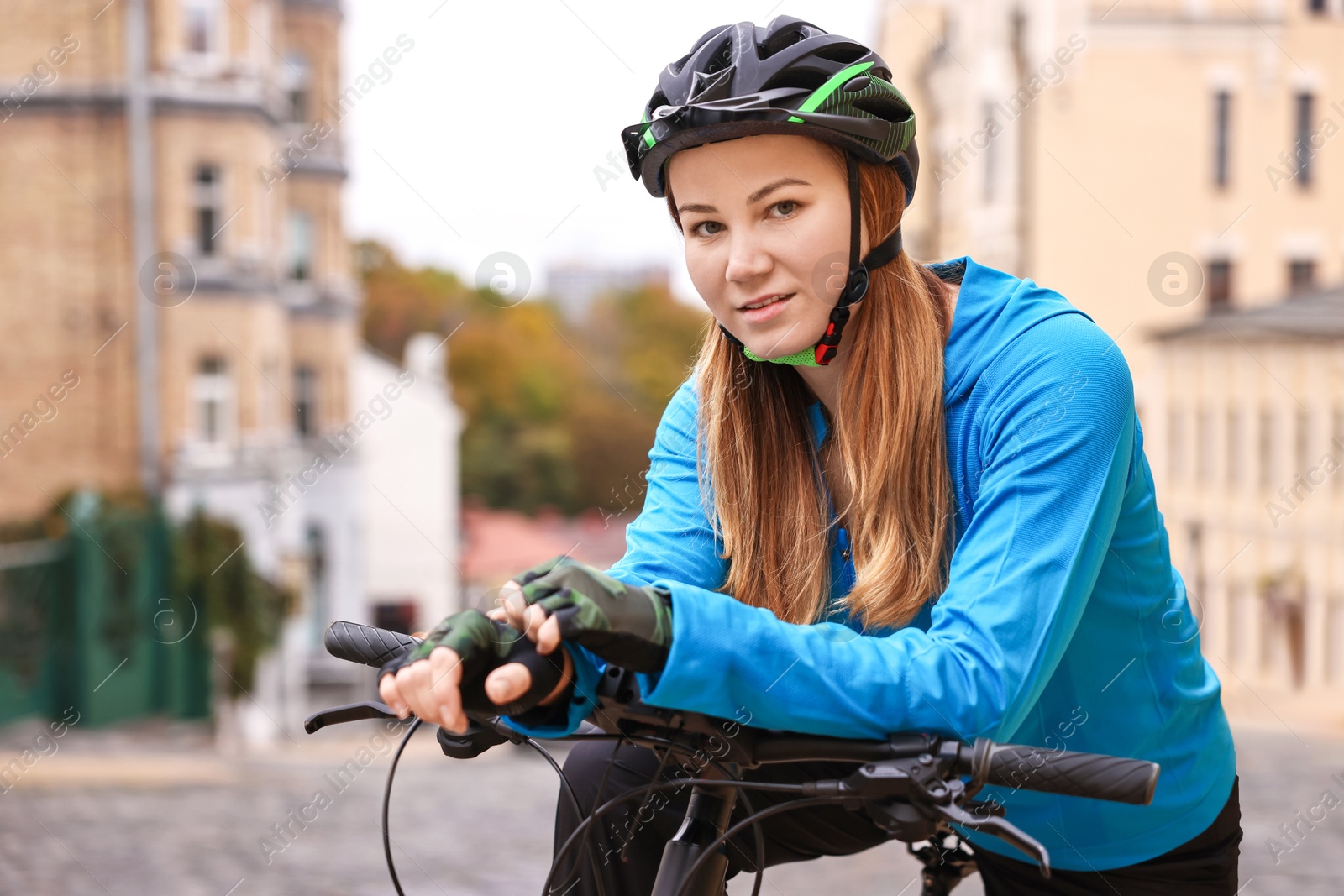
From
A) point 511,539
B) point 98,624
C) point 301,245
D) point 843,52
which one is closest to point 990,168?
point 301,245

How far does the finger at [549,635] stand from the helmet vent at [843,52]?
0.93 meters

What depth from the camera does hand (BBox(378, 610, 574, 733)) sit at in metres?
1.43

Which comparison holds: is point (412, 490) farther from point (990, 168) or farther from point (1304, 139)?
point (1304, 139)

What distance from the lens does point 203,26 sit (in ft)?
78.6

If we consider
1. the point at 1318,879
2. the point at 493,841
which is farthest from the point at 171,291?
the point at 1318,879

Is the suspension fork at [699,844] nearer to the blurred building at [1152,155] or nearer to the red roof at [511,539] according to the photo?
the blurred building at [1152,155]

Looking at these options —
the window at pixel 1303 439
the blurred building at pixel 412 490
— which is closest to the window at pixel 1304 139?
the window at pixel 1303 439

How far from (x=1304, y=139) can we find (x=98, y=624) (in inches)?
Answer: 872

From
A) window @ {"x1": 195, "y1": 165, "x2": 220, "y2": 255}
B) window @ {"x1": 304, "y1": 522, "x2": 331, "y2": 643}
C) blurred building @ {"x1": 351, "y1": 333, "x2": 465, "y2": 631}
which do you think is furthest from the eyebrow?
blurred building @ {"x1": 351, "y1": 333, "x2": 465, "y2": 631}

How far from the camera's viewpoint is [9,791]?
10.2 meters

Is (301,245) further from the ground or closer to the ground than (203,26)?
closer to the ground

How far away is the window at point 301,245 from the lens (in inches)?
1193

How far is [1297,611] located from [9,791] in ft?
42.2

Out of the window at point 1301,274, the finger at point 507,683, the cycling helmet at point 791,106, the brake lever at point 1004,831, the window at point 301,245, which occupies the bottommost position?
the brake lever at point 1004,831
